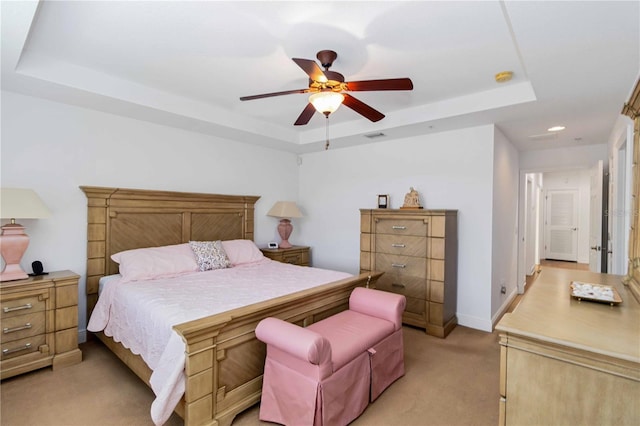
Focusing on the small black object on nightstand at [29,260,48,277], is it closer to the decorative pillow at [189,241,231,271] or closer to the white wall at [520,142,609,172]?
the decorative pillow at [189,241,231,271]

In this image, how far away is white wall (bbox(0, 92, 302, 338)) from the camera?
2.85 meters

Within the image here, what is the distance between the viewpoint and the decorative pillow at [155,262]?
2.93 metres

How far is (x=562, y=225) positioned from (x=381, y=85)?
8.65 m

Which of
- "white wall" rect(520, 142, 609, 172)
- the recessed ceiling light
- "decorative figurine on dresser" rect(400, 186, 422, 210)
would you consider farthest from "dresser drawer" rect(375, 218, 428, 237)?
"white wall" rect(520, 142, 609, 172)

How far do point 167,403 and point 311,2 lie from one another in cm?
237

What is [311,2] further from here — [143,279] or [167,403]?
[143,279]

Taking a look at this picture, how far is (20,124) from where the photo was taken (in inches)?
111

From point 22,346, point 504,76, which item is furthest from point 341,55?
point 22,346

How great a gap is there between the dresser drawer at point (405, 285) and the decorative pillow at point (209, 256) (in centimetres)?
189

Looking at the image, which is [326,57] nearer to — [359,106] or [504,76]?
[359,106]

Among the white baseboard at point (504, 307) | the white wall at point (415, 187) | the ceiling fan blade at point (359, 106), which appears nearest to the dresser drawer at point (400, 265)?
the white wall at point (415, 187)

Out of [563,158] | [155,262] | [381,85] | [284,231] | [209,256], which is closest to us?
[381,85]

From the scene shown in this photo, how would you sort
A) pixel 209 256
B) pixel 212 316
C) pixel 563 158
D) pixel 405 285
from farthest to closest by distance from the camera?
pixel 563 158
pixel 405 285
pixel 209 256
pixel 212 316

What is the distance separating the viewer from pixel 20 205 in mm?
2531
